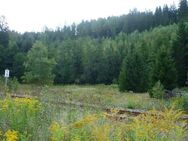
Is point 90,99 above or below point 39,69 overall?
below

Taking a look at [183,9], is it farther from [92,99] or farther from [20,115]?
[20,115]

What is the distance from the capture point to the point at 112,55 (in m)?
89.9

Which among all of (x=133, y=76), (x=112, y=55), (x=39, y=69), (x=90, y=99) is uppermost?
(x=112, y=55)

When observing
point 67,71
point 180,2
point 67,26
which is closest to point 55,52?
point 67,71

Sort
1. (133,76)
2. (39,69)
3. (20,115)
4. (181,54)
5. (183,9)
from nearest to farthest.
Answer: (20,115)
(133,76)
(181,54)
(39,69)
(183,9)

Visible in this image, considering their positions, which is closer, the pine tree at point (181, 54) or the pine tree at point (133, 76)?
the pine tree at point (133, 76)

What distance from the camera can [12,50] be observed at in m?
81.5

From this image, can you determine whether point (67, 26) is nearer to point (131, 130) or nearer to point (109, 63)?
point (109, 63)

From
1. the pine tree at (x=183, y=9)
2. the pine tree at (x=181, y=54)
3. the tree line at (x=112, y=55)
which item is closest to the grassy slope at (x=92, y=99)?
the tree line at (x=112, y=55)

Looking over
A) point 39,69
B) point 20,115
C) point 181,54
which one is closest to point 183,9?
point 181,54

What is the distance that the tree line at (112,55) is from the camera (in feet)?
164

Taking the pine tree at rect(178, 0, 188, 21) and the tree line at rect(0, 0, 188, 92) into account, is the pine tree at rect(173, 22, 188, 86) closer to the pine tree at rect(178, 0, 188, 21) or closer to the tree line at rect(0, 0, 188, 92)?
the tree line at rect(0, 0, 188, 92)

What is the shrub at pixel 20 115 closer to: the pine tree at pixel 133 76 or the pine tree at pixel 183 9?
the pine tree at pixel 133 76

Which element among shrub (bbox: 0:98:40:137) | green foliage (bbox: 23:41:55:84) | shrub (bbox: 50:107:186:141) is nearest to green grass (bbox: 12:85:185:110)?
shrub (bbox: 0:98:40:137)
